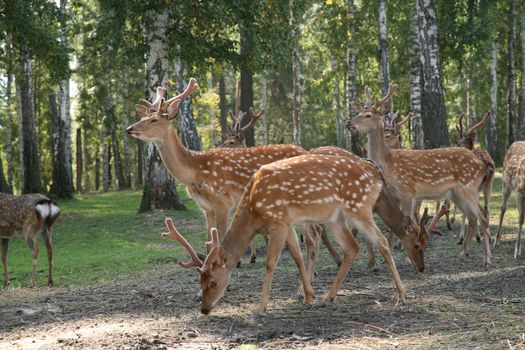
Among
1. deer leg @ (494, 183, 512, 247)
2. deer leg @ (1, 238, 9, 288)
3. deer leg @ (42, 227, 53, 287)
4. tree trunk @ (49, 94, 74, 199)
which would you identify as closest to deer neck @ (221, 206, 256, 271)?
deer leg @ (42, 227, 53, 287)

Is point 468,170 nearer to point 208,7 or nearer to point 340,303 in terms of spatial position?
point 340,303

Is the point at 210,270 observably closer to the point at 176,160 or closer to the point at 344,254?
the point at 344,254

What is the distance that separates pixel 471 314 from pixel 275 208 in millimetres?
1968

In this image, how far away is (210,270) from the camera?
6.72 m

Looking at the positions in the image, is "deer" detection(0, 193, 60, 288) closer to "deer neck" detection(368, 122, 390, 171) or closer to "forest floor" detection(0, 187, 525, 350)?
"forest floor" detection(0, 187, 525, 350)

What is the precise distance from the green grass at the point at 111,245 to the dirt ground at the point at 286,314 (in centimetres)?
124

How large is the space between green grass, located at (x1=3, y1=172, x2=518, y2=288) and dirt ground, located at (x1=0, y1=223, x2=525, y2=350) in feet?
4.05

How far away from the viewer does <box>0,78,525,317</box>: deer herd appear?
690cm

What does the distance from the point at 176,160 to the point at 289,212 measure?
2719 mm

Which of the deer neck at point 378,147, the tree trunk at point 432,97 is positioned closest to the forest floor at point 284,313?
the deer neck at point 378,147

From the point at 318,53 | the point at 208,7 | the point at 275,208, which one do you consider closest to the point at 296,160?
the point at 275,208

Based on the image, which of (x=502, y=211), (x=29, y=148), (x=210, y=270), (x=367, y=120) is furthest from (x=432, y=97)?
(x=29, y=148)

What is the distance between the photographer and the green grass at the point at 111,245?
10.7 metres

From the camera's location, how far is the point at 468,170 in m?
10.6
